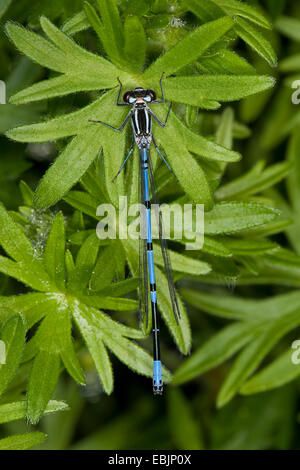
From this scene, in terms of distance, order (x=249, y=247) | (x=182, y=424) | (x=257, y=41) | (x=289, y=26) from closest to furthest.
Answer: (x=257, y=41) → (x=249, y=247) → (x=289, y=26) → (x=182, y=424)

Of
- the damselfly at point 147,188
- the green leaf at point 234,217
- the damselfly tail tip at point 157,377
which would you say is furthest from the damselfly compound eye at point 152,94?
→ the damselfly tail tip at point 157,377

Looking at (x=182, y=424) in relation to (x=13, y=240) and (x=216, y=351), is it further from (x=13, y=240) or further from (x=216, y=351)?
(x=13, y=240)

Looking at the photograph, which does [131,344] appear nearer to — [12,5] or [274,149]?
[12,5]

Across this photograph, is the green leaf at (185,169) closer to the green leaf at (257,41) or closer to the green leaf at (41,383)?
the green leaf at (257,41)

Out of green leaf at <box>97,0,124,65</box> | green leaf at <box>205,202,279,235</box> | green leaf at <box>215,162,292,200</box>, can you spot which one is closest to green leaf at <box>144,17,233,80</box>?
green leaf at <box>97,0,124,65</box>

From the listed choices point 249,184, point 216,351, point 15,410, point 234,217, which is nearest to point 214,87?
point 234,217
